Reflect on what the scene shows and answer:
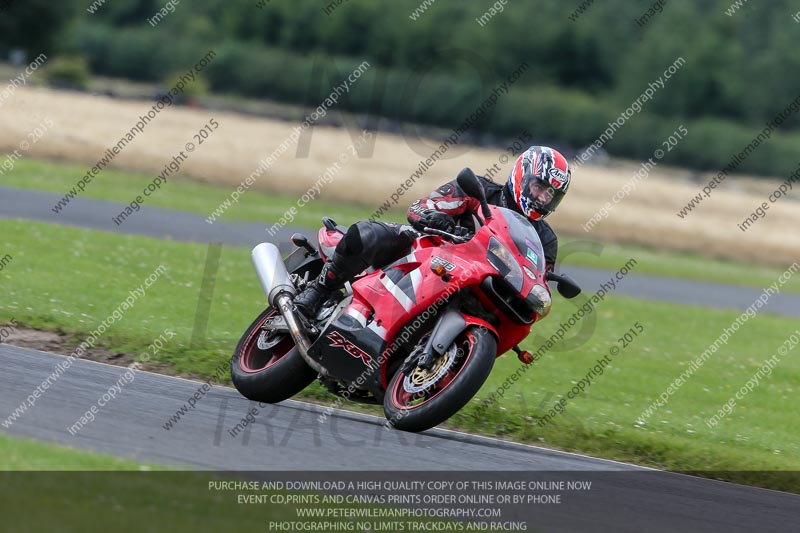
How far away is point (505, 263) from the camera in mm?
7344

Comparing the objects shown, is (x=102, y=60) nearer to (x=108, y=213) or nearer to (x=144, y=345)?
(x=108, y=213)

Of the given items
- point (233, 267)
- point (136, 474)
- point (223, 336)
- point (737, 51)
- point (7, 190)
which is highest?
point (136, 474)

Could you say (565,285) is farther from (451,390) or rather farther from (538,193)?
(451,390)

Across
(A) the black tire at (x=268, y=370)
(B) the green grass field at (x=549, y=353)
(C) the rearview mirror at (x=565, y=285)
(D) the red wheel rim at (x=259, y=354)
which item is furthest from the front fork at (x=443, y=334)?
(B) the green grass field at (x=549, y=353)

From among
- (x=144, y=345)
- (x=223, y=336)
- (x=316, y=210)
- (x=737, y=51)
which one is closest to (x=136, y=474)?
(x=144, y=345)

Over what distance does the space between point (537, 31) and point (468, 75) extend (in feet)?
48.7

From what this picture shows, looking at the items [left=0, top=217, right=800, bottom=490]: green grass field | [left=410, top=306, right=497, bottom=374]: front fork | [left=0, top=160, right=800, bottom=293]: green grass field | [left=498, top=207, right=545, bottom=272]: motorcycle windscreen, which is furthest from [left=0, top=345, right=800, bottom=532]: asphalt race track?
[left=0, top=160, right=800, bottom=293]: green grass field

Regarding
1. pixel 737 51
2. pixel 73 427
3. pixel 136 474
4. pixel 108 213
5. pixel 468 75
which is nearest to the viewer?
pixel 136 474

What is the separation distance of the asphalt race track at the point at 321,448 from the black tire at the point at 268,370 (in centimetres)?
11

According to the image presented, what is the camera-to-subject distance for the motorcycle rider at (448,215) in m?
7.84

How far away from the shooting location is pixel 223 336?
1101 cm

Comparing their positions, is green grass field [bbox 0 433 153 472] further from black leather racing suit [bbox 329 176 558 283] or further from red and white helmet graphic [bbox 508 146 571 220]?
red and white helmet graphic [bbox 508 146 571 220]

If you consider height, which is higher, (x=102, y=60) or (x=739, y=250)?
(x=739, y=250)

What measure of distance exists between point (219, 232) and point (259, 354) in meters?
12.4
